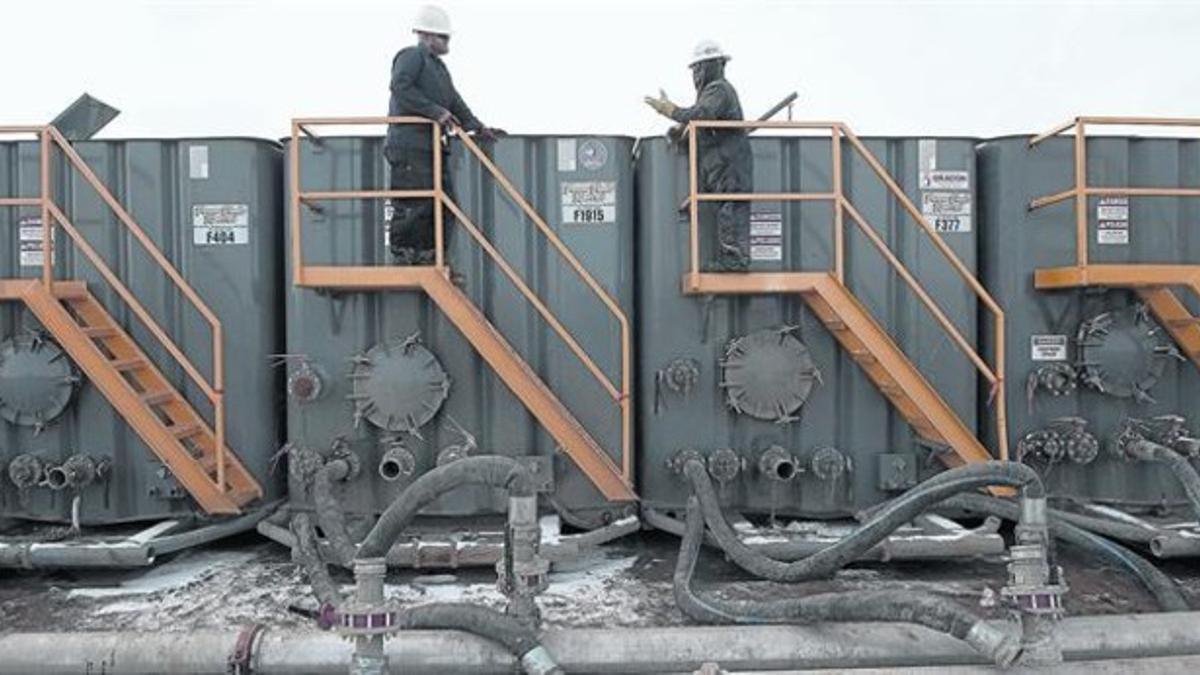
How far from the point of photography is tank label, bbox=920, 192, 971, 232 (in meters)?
6.44

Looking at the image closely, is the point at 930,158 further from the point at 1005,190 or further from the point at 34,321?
the point at 34,321

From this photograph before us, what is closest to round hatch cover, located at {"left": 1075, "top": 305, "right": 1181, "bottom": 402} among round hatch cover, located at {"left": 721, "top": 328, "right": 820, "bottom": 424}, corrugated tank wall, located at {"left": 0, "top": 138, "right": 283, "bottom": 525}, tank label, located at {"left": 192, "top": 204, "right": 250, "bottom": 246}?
round hatch cover, located at {"left": 721, "top": 328, "right": 820, "bottom": 424}

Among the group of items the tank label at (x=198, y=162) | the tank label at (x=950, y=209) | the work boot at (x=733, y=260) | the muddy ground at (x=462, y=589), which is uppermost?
the tank label at (x=198, y=162)

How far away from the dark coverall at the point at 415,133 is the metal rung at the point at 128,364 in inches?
80.0

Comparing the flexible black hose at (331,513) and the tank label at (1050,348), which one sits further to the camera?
the tank label at (1050,348)

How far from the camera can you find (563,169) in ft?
20.7

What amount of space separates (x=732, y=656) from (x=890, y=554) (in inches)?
65.2

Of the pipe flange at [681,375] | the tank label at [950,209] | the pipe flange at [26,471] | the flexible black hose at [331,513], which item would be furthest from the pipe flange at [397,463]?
the tank label at [950,209]

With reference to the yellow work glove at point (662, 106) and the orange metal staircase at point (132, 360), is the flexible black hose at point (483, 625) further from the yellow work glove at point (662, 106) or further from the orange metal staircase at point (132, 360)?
the yellow work glove at point (662, 106)

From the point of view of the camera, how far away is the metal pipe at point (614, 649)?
165 inches

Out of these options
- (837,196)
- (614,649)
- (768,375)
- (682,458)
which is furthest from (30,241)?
(837,196)

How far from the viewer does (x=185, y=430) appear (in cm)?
600

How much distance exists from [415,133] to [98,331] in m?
2.70

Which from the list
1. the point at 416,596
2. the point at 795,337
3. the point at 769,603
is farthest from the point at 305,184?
the point at 769,603
